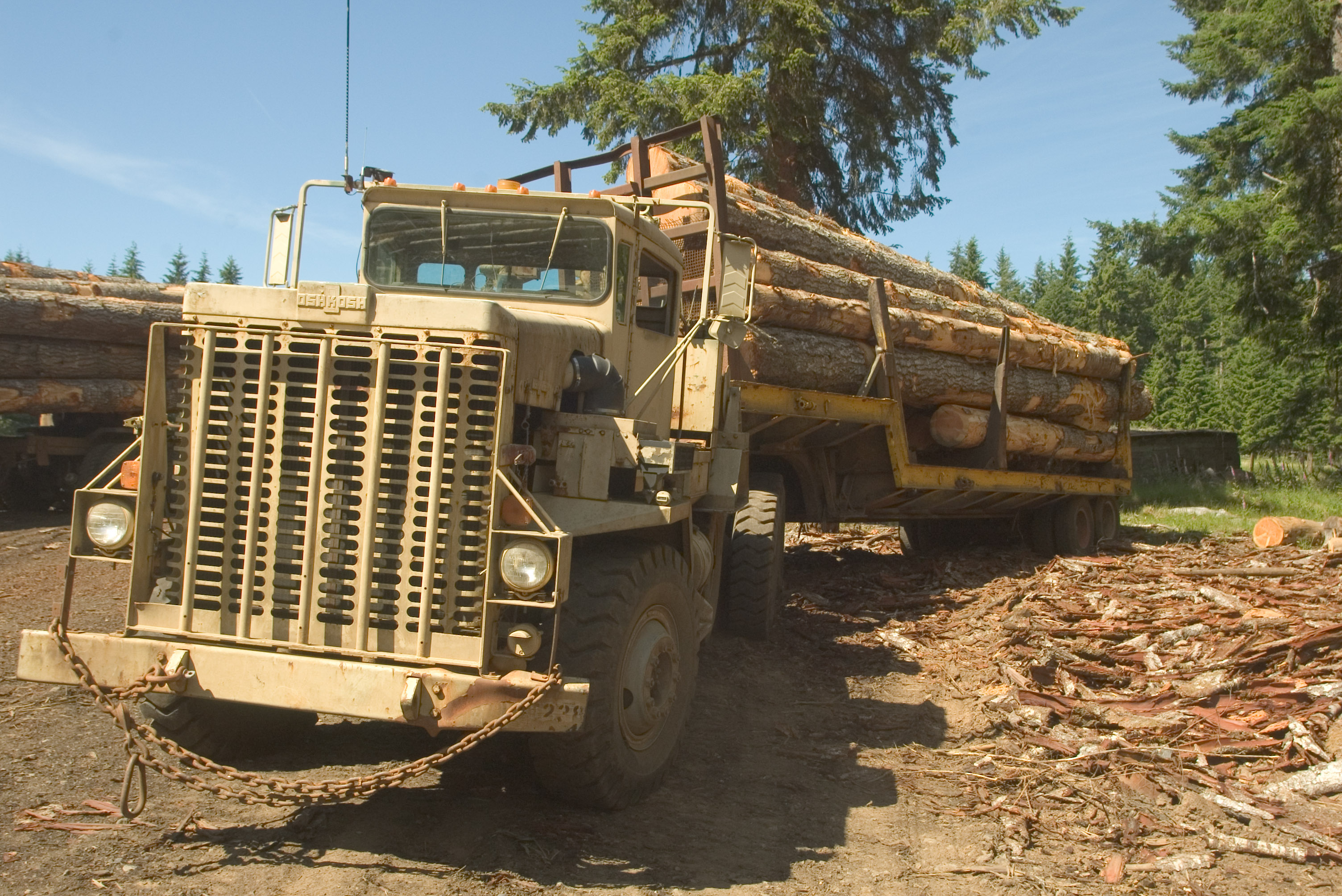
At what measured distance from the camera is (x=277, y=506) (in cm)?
441

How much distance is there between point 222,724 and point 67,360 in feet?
37.6

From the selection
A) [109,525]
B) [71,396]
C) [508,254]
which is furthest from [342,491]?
[71,396]

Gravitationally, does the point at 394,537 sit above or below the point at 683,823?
above

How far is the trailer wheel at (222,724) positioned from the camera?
4.83 metres

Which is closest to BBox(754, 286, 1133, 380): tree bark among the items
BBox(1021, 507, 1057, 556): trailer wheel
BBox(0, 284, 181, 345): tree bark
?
BBox(1021, 507, 1057, 556): trailer wheel

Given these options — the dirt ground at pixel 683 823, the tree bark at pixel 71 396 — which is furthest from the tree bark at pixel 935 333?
the tree bark at pixel 71 396

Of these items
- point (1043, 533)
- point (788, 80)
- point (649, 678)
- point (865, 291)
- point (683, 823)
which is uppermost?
point (788, 80)

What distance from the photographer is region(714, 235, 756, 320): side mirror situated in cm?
633

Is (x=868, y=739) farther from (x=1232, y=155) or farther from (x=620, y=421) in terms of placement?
(x=1232, y=155)

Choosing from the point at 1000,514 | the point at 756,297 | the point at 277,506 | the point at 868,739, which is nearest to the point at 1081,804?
the point at 868,739

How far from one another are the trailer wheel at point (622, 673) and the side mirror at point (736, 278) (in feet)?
5.30

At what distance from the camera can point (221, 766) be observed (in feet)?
14.2

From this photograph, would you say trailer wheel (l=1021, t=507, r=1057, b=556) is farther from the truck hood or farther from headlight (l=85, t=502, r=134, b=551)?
headlight (l=85, t=502, r=134, b=551)

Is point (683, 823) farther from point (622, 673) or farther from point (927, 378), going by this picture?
point (927, 378)
